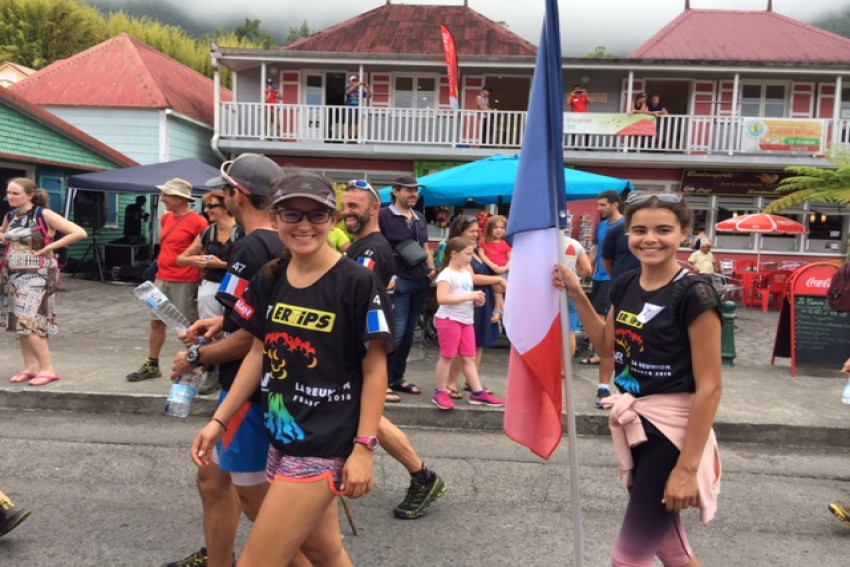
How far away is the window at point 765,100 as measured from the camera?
68.3 ft

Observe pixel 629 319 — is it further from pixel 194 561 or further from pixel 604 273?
pixel 604 273

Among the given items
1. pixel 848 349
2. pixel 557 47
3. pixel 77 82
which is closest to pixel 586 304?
pixel 557 47

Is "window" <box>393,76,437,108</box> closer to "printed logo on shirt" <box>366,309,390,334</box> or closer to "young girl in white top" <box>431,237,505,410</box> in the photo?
"young girl in white top" <box>431,237,505,410</box>

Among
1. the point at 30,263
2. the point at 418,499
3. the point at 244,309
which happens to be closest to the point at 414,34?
the point at 30,263

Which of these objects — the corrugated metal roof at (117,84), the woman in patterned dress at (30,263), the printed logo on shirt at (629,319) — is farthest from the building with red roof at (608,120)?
the printed logo on shirt at (629,319)

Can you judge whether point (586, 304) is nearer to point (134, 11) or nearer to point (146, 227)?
point (146, 227)

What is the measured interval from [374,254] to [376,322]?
100.0 inches

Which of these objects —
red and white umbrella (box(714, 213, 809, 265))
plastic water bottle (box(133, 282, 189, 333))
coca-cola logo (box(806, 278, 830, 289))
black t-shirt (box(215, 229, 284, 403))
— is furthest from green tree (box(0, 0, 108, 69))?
black t-shirt (box(215, 229, 284, 403))

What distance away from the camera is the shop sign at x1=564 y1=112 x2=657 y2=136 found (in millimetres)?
18578

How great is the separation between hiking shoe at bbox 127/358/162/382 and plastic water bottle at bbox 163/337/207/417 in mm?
3901

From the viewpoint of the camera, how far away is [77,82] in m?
21.1

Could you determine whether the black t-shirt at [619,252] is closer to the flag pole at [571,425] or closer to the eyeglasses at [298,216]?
the flag pole at [571,425]

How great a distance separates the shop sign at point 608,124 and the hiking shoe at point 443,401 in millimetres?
14371

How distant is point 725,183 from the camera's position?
19812mm
